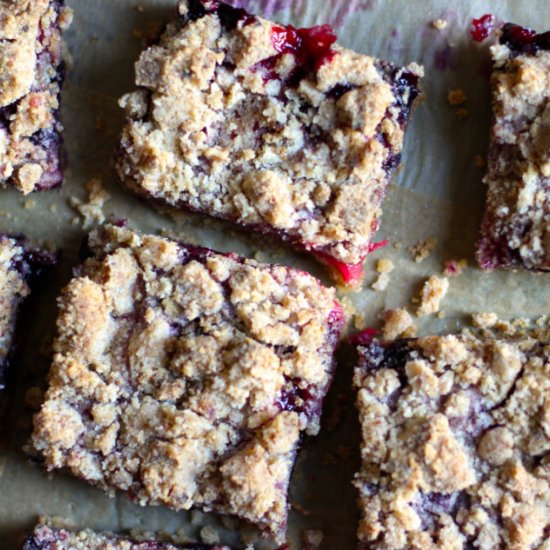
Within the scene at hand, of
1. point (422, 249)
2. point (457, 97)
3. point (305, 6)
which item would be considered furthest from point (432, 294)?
point (305, 6)

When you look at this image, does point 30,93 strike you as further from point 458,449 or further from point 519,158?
point 458,449

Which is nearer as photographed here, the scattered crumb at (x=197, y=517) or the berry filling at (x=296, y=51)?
the berry filling at (x=296, y=51)

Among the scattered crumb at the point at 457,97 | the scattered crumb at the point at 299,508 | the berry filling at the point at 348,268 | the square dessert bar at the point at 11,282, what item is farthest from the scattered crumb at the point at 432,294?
the square dessert bar at the point at 11,282

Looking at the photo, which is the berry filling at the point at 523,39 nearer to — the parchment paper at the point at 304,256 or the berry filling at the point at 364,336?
the parchment paper at the point at 304,256

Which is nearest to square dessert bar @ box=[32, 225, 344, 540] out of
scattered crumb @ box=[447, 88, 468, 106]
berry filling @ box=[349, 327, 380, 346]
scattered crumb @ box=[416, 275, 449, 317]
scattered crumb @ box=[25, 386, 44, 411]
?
berry filling @ box=[349, 327, 380, 346]

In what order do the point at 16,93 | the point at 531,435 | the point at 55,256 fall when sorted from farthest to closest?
1. the point at 55,256
2. the point at 16,93
3. the point at 531,435

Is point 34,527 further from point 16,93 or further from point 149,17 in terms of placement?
point 149,17

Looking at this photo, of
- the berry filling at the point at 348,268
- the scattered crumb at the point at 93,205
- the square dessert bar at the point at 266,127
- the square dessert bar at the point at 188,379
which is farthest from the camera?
the scattered crumb at the point at 93,205

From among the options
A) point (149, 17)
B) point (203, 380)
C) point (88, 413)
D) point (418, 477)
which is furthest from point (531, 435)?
point (149, 17)
